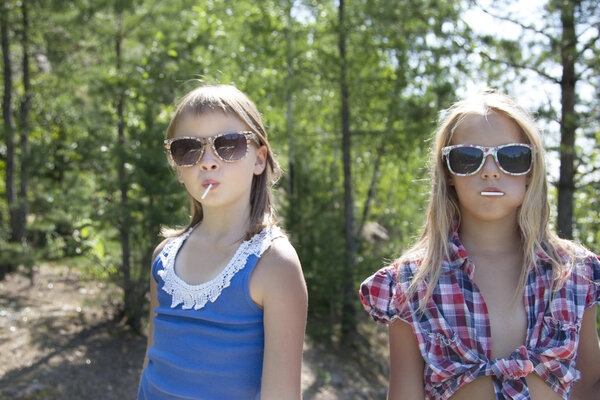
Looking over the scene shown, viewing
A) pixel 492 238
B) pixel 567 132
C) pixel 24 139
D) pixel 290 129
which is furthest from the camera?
pixel 24 139

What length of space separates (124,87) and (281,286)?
4824 mm

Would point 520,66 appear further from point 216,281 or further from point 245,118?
point 216,281

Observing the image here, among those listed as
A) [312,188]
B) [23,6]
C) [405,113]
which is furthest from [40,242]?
[405,113]

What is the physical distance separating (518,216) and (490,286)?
26 cm

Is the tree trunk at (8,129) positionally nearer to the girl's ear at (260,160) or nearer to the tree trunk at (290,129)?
the tree trunk at (290,129)

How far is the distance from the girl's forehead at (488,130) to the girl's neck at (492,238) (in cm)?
27

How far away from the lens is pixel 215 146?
1.78 m

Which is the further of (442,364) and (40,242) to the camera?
(40,242)

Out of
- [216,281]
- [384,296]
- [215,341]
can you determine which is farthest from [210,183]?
[384,296]

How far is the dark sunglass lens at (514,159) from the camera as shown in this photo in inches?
70.0

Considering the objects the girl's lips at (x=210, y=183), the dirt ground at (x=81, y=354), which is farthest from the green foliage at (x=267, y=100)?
the girl's lips at (x=210, y=183)

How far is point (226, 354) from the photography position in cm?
164

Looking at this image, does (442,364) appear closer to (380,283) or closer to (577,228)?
(380,283)

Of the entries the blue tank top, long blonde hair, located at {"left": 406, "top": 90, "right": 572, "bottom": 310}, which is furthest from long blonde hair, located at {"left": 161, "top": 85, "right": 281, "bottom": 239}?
long blonde hair, located at {"left": 406, "top": 90, "right": 572, "bottom": 310}
